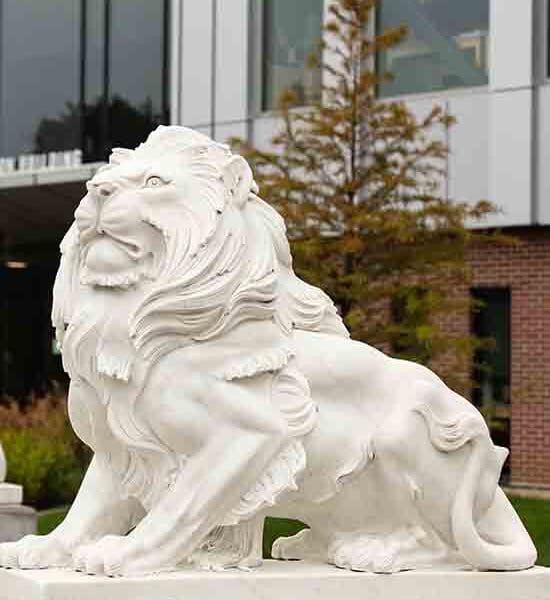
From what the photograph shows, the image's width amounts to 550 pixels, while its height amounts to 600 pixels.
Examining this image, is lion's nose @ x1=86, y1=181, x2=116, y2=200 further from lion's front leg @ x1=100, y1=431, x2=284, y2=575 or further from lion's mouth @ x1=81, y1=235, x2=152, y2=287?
lion's front leg @ x1=100, y1=431, x2=284, y2=575

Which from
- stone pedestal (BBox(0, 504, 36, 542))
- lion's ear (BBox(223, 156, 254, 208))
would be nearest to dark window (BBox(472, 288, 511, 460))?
stone pedestal (BBox(0, 504, 36, 542))

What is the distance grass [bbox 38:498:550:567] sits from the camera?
446 inches

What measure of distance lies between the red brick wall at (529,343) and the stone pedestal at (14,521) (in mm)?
8114

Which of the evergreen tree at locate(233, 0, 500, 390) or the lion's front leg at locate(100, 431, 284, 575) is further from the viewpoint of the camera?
the evergreen tree at locate(233, 0, 500, 390)

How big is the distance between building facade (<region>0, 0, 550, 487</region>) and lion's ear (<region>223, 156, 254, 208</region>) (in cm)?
926

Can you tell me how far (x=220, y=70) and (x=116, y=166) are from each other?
47.1ft

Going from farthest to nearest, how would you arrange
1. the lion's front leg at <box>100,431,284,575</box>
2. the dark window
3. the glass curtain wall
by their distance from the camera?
the glass curtain wall < the dark window < the lion's front leg at <box>100,431,284,575</box>

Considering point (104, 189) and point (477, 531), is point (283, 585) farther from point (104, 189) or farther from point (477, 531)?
point (104, 189)

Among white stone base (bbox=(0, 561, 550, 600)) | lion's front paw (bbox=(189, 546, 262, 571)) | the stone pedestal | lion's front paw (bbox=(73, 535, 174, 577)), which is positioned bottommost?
the stone pedestal

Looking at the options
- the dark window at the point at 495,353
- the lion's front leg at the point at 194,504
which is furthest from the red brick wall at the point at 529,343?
the lion's front leg at the point at 194,504

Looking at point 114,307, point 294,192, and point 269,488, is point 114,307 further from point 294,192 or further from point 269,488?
point 294,192

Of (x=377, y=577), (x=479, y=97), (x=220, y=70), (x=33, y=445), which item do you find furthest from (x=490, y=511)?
(x=220, y=70)

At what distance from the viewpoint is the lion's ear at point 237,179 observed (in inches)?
190

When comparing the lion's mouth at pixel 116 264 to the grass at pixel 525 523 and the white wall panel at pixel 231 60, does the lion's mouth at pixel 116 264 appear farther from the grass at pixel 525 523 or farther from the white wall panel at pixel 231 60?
the white wall panel at pixel 231 60
